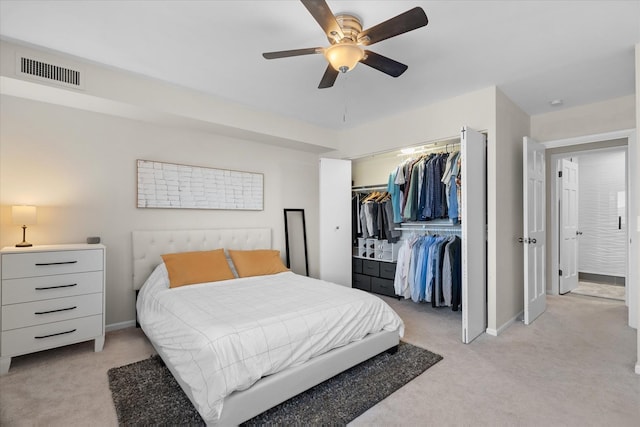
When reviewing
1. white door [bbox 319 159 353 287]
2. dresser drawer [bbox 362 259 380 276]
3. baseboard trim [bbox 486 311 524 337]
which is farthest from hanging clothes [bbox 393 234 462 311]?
white door [bbox 319 159 353 287]

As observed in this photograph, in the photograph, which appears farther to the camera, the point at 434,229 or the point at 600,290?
the point at 600,290

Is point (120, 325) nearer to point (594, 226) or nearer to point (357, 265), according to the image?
point (357, 265)

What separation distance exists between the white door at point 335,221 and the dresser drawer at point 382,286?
421 mm

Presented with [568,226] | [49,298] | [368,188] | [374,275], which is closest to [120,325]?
[49,298]

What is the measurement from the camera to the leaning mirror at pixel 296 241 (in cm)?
465

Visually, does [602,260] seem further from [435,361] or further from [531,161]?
[435,361]

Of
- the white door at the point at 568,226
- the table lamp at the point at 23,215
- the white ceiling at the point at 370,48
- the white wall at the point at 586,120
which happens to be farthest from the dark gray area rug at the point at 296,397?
the white door at the point at 568,226

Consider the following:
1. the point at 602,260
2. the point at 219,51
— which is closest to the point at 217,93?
the point at 219,51

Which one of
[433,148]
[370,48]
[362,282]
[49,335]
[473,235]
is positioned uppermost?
[370,48]

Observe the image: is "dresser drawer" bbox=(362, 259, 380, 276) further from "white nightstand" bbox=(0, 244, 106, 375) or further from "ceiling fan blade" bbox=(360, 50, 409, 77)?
"white nightstand" bbox=(0, 244, 106, 375)

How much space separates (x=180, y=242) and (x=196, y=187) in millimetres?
684

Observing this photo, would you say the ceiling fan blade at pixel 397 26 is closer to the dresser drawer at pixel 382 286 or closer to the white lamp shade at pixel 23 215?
the white lamp shade at pixel 23 215

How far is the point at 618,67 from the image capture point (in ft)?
8.98

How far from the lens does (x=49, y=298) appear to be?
2535mm
